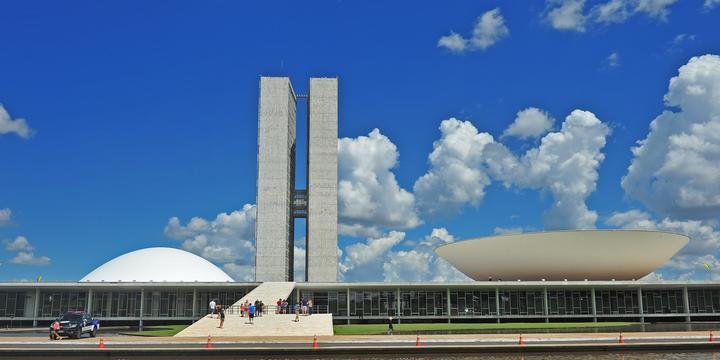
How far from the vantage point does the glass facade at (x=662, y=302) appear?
6328cm

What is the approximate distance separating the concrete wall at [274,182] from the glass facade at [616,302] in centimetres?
3543

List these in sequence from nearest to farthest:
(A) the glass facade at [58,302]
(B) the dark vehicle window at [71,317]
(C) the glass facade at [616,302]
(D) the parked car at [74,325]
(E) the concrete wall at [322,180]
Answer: (D) the parked car at [74,325], (B) the dark vehicle window at [71,317], (A) the glass facade at [58,302], (C) the glass facade at [616,302], (E) the concrete wall at [322,180]

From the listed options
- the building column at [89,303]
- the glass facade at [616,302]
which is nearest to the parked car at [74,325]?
the building column at [89,303]

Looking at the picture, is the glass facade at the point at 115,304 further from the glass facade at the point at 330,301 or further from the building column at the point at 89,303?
the glass facade at the point at 330,301

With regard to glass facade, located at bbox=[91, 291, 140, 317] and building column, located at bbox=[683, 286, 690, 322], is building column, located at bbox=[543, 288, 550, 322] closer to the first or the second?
building column, located at bbox=[683, 286, 690, 322]

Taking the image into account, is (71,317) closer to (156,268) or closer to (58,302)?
(58,302)

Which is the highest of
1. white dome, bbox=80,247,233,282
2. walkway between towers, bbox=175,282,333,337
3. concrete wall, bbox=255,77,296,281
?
concrete wall, bbox=255,77,296,281

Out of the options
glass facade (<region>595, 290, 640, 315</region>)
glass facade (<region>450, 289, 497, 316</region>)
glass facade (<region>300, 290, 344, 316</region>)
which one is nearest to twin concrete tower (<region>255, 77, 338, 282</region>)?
glass facade (<region>300, 290, 344, 316</region>)

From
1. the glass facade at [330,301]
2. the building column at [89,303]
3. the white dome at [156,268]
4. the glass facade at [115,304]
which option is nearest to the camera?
the building column at [89,303]

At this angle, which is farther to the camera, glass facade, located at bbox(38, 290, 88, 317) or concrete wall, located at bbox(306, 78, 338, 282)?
concrete wall, located at bbox(306, 78, 338, 282)

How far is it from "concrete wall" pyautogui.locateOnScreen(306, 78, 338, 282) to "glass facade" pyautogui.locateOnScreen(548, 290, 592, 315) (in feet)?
92.2

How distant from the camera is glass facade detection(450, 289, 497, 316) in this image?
62.1 meters

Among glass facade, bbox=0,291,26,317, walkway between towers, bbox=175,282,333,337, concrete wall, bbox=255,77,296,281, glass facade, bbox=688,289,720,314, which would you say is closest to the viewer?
walkway between towers, bbox=175,282,333,337

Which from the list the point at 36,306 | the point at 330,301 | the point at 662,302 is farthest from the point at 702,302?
the point at 36,306
